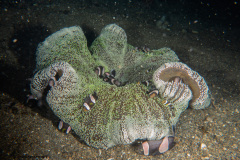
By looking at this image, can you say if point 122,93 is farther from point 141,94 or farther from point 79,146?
point 79,146

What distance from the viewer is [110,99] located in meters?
Answer: 3.01

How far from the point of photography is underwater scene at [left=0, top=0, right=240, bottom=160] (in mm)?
2912

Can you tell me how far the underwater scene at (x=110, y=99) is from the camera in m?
2.91

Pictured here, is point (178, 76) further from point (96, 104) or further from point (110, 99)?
point (96, 104)

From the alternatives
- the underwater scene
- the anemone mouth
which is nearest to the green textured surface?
the underwater scene

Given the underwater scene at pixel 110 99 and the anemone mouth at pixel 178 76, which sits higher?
the anemone mouth at pixel 178 76

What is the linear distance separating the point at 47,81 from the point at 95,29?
141 inches

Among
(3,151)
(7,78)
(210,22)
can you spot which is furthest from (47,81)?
(210,22)

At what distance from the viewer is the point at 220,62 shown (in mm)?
5387

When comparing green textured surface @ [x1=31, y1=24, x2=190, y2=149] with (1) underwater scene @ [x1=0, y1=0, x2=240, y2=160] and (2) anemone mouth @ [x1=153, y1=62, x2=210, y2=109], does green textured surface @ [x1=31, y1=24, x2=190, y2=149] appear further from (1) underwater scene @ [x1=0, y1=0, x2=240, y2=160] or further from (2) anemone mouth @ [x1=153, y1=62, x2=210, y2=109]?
(2) anemone mouth @ [x1=153, y1=62, x2=210, y2=109]

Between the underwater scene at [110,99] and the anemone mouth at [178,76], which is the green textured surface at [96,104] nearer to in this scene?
the underwater scene at [110,99]

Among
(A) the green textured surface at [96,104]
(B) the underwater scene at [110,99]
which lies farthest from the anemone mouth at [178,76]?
(A) the green textured surface at [96,104]

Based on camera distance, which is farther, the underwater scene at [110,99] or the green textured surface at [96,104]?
the underwater scene at [110,99]

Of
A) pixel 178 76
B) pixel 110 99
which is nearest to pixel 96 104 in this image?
pixel 110 99
